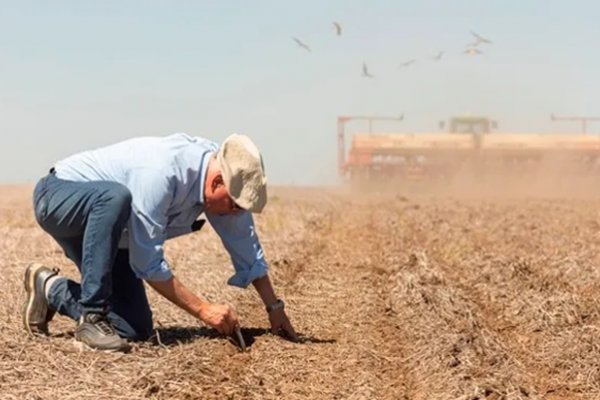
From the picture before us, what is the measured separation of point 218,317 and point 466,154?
2686cm

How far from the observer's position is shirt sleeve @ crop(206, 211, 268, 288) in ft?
16.2

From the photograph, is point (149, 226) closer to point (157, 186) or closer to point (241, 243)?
point (157, 186)

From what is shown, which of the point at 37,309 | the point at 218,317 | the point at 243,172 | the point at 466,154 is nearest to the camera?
the point at 243,172

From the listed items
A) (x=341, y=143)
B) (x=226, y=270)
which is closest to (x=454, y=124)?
(x=341, y=143)

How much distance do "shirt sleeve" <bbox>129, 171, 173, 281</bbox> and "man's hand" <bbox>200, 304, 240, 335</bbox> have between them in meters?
0.29

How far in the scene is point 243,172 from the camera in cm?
440

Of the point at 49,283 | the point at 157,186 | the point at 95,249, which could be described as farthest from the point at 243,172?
the point at 49,283

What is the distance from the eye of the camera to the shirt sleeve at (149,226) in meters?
4.43

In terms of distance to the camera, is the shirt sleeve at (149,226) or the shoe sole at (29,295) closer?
the shirt sleeve at (149,226)

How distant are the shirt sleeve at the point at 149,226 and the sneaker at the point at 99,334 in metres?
0.36

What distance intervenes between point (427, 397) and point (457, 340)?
815 millimetres

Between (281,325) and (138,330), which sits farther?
(281,325)

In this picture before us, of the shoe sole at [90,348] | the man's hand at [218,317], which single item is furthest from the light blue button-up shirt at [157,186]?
the shoe sole at [90,348]

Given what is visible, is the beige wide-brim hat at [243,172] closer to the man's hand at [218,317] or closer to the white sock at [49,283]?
the man's hand at [218,317]
